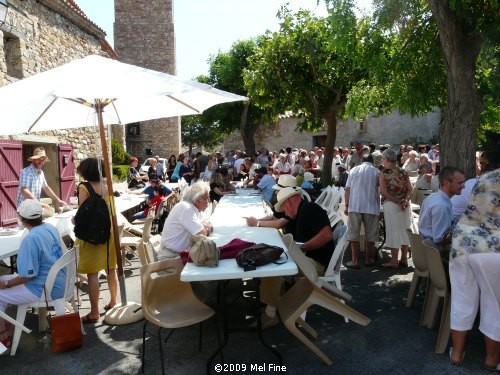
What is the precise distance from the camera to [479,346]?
3.72m

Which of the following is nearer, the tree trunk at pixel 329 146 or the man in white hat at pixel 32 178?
the man in white hat at pixel 32 178

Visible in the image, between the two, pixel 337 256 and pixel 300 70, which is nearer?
pixel 337 256

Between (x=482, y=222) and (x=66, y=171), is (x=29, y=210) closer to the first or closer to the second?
(x=482, y=222)

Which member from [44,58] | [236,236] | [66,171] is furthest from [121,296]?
[44,58]

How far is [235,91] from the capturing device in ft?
98.2

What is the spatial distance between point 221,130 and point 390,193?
80.9 feet

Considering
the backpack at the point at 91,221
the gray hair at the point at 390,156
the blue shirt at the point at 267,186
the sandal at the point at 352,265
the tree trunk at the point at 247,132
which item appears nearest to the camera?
the backpack at the point at 91,221

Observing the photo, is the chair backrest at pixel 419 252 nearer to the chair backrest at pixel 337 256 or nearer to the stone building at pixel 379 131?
the chair backrest at pixel 337 256

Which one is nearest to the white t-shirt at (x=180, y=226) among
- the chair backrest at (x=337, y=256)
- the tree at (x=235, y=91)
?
the chair backrest at (x=337, y=256)

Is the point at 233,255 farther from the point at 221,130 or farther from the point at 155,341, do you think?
the point at 221,130

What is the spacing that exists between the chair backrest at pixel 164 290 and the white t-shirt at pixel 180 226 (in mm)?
569

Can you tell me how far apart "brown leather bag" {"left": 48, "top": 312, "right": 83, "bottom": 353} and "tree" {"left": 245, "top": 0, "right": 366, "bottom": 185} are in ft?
26.2

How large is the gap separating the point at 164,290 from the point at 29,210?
131 cm

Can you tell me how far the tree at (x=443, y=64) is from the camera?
5.19 m
